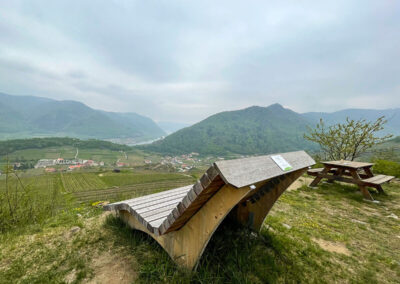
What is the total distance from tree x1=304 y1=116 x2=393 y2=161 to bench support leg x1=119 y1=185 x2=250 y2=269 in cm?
1157

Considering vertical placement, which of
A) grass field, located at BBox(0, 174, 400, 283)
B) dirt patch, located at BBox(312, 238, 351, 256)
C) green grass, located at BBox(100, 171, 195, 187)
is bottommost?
green grass, located at BBox(100, 171, 195, 187)

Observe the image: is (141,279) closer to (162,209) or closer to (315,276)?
(162,209)

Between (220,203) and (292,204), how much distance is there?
4.11 m

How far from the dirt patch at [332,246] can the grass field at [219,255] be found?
0.02 metres

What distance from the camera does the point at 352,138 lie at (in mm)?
9984

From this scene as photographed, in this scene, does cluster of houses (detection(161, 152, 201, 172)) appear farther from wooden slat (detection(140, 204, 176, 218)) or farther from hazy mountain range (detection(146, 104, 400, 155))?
wooden slat (detection(140, 204, 176, 218))

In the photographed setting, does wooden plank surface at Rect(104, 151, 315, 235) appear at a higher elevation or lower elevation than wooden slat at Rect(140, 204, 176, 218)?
higher

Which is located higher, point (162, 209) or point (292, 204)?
point (162, 209)

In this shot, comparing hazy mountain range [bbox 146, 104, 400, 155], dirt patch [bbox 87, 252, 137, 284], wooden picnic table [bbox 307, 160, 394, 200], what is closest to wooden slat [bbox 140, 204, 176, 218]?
dirt patch [bbox 87, 252, 137, 284]

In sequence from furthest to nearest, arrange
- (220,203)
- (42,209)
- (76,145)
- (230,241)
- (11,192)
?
(76,145) → (42,209) → (11,192) → (230,241) → (220,203)

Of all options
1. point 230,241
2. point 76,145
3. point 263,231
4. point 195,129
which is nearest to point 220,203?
point 230,241

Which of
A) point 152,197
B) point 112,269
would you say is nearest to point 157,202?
point 152,197

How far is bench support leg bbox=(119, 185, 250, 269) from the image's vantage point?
141 cm

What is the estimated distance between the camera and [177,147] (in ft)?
466
